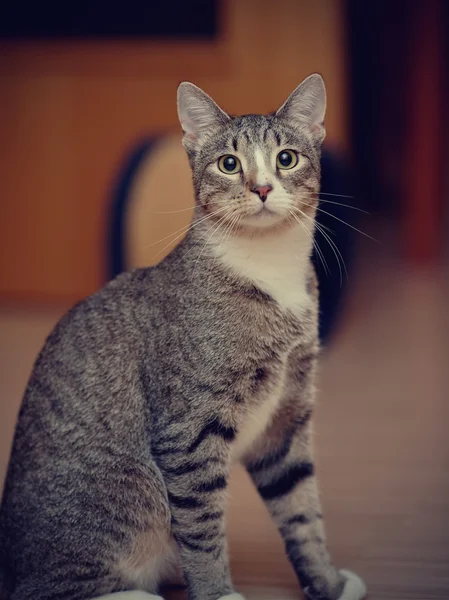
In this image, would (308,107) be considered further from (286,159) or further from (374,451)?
(374,451)

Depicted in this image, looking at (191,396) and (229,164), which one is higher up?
(229,164)

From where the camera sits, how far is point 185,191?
9.48 ft

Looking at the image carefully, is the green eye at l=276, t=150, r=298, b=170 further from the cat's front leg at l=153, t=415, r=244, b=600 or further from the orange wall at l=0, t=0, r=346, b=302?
the orange wall at l=0, t=0, r=346, b=302

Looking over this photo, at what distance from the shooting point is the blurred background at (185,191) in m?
2.43

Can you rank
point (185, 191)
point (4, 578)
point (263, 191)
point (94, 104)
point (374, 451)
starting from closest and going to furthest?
point (263, 191)
point (4, 578)
point (374, 451)
point (185, 191)
point (94, 104)

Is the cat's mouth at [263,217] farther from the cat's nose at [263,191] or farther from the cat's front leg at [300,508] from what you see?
the cat's front leg at [300,508]

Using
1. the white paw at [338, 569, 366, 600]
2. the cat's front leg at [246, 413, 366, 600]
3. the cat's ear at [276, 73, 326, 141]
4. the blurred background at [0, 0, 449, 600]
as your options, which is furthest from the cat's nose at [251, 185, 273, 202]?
the blurred background at [0, 0, 449, 600]

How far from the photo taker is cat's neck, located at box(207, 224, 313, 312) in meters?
1.43

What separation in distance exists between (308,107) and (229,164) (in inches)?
6.9

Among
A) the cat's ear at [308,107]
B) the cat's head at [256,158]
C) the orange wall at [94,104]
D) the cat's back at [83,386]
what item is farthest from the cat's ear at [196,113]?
the orange wall at [94,104]

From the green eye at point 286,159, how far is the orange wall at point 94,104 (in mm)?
1997

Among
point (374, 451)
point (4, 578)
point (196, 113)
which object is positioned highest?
point (196, 113)

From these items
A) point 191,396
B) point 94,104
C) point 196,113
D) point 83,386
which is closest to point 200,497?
point 191,396

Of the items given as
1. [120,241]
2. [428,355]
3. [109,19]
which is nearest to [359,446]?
[428,355]
